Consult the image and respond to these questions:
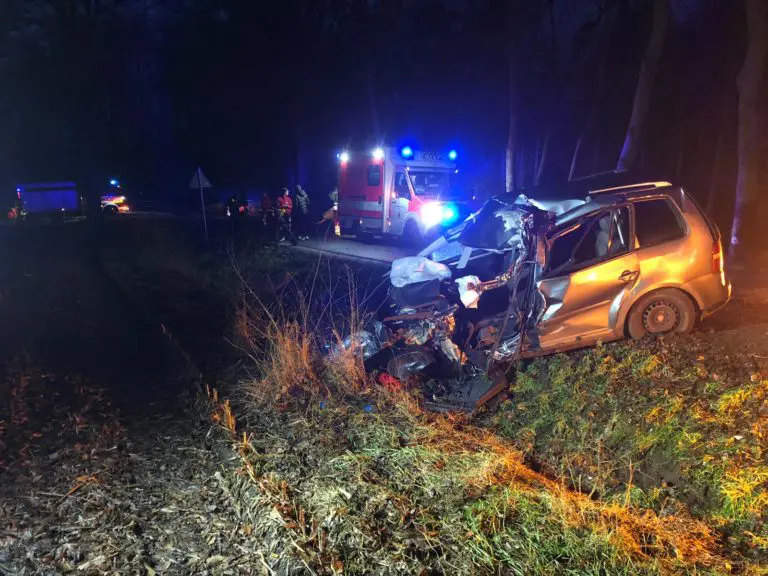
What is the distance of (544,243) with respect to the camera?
17.8 ft

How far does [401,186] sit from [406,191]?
0.26 m

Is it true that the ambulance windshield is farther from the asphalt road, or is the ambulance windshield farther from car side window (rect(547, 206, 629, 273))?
car side window (rect(547, 206, 629, 273))

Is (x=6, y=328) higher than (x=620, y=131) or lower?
lower

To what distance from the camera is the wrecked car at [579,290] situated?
5.34 meters

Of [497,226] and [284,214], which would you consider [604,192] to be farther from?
[284,214]

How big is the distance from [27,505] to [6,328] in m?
5.25

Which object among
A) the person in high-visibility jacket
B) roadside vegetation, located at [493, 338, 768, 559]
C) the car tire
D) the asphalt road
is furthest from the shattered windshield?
the person in high-visibility jacket

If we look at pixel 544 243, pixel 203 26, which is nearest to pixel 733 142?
pixel 544 243

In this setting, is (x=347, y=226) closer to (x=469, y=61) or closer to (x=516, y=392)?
(x=469, y=61)

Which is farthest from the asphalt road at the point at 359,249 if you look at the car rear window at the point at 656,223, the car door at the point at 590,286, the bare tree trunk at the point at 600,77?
the car rear window at the point at 656,223

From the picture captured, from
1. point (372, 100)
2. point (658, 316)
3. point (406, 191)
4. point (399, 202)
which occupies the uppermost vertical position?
point (372, 100)

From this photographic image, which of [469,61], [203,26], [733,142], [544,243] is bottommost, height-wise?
[544,243]

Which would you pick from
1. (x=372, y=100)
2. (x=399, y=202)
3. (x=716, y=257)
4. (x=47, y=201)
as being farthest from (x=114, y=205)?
(x=716, y=257)

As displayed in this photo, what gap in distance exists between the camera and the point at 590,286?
5355 millimetres
